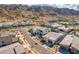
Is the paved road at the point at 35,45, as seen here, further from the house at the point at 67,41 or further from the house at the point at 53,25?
the house at the point at 53,25

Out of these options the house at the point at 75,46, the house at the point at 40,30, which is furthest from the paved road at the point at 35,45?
the house at the point at 75,46

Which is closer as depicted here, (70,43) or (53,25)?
(70,43)

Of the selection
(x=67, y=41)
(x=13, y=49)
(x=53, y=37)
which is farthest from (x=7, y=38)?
(x=67, y=41)

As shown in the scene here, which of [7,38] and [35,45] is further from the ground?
[7,38]

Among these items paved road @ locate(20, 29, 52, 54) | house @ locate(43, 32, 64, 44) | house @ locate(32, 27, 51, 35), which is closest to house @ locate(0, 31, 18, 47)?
paved road @ locate(20, 29, 52, 54)

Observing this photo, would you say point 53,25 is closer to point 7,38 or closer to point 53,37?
point 53,37

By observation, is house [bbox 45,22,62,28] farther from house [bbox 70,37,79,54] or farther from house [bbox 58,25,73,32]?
house [bbox 70,37,79,54]
